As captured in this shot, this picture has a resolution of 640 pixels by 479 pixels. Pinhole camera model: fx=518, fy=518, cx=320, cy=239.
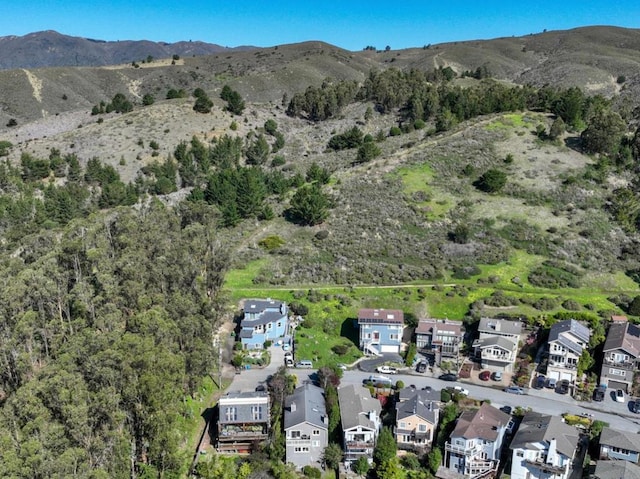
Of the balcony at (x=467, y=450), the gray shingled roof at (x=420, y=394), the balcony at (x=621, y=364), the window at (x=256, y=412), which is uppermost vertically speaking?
the balcony at (x=621, y=364)

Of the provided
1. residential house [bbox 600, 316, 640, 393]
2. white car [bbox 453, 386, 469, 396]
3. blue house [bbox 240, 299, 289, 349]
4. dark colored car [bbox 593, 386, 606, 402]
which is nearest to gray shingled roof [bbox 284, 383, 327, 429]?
blue house [bbox 240, 299, 289, 349]

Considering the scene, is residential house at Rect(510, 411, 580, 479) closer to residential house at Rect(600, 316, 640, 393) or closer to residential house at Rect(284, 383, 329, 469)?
residential house at Rect(600, 316, 640, 393)

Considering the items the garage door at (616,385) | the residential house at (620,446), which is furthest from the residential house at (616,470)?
the garage door at (616,385)

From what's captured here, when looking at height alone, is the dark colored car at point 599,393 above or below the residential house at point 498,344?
below

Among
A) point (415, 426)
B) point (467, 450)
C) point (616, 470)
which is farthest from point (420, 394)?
point (616, 470)

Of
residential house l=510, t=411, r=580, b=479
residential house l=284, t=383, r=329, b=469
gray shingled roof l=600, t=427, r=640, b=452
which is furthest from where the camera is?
residential house l=284, t=383, r=329, b=469

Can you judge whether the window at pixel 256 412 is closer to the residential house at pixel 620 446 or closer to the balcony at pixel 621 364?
the residential house at pixel 620 446
